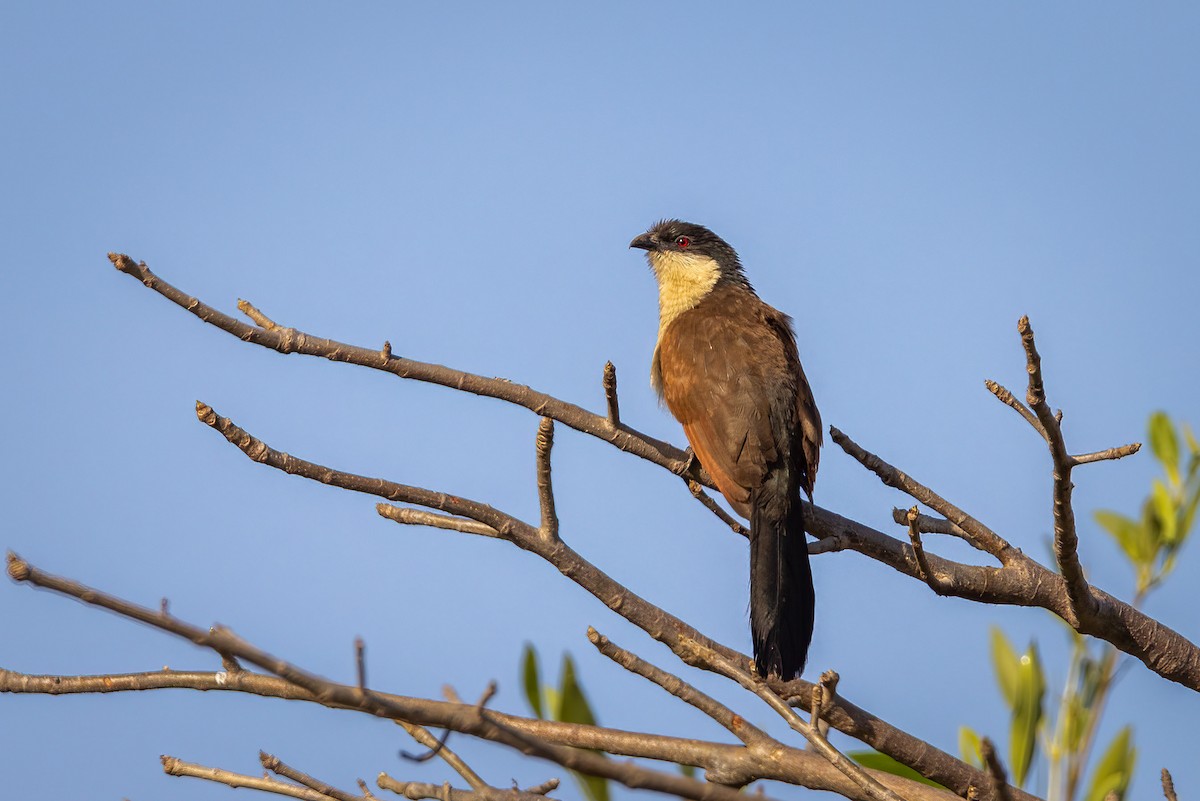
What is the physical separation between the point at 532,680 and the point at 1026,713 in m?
1.28

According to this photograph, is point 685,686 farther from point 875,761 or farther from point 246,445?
point 246,445

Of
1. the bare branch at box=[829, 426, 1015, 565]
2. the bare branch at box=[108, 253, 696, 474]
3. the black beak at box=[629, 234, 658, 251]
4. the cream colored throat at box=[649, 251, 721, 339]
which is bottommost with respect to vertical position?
the bare branch at box=[829, 426, 1015, 565]

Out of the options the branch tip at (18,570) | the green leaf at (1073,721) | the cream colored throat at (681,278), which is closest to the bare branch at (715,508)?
the green leaf at (1073,721)

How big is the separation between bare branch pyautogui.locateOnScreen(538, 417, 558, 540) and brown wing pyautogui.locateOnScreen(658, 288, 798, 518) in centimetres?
143

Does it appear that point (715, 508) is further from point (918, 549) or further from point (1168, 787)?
point (1168, 787)

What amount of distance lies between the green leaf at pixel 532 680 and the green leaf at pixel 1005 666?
1264 millimetres

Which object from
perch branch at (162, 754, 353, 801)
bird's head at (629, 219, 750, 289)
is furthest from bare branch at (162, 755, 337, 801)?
bird's head at (629, 219, 750, 289)

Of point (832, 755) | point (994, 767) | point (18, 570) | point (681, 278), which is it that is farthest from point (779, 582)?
point (18, 570)

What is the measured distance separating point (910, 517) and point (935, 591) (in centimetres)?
37

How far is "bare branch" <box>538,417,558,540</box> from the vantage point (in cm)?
294

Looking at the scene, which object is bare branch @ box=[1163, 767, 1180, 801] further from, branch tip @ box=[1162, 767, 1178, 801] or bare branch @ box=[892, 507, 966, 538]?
bare branch @ box=[892, 507, 966, 538]

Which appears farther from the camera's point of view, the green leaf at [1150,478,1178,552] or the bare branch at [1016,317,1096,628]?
the green leaf at [1150,478,1178,552]

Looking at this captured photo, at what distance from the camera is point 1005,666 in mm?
3387

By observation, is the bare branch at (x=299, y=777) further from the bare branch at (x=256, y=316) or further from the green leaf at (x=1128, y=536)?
the green leaf at (x=1128, y=536)
